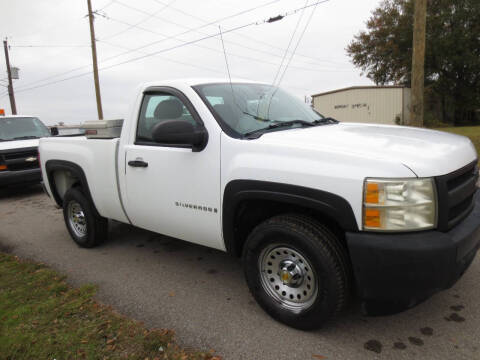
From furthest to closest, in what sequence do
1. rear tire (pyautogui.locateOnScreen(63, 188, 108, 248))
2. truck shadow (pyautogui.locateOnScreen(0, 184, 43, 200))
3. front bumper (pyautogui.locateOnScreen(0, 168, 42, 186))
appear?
truck shadow (pyautogui.locateOnScreen(0, 184, 43, 200)), front bumper (pyautogui.locateOnScreen(0, 168, 42, 186)), rear tire (pyautogui.locateOnScreen(63, 188, 108, 248))

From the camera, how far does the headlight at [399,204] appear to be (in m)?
2.17

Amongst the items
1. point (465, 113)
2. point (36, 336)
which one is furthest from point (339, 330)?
point (465, 113)

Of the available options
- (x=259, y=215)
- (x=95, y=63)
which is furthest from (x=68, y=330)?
(x=95, y=63)

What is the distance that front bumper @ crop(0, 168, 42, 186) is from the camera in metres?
7.98

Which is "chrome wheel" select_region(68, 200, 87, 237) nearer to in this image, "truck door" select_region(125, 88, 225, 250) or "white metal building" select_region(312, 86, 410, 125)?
"truck door" select_region(125, 88, 225, 250)

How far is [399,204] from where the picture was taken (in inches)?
85.7

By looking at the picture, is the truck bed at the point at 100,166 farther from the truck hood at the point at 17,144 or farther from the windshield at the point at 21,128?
the windshield at the point at 21,128

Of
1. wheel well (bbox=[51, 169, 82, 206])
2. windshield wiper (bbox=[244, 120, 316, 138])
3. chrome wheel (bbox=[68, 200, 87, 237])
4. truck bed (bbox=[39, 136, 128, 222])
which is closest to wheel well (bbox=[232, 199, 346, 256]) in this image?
windshield wiper (bbox=[244, 120, 316, 138])

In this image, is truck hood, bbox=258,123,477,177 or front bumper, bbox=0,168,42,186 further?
front bumper, bbox=0,168,42,186

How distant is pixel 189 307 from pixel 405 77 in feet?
118

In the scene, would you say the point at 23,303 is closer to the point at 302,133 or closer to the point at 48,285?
the point at 48,285

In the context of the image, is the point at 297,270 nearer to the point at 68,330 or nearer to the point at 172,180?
the point at 172,180

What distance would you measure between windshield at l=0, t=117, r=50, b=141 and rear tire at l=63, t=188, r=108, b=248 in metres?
5.47

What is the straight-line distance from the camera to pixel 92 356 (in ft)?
8.12
